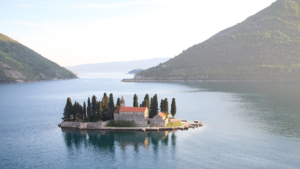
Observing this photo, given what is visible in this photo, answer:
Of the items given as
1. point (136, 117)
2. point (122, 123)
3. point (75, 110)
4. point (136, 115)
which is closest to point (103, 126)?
point (122, 123)

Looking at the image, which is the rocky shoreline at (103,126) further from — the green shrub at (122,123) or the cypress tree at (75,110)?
the cypress tree at (75,110)

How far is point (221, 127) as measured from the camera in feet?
247

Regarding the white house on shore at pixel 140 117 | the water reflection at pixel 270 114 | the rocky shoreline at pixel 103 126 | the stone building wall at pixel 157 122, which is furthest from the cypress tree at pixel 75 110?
the water reflection at pixel 270 114

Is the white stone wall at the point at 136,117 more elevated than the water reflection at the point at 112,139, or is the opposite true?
the white stone wall at the point at 136,117

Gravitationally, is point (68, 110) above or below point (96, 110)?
above

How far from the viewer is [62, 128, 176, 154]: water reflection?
60.5 metres

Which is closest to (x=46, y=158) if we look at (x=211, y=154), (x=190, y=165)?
(x=190, y=165)

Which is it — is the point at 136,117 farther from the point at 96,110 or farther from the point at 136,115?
the point at 96,110

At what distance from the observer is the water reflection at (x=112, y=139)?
198ft

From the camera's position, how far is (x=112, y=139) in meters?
64.6

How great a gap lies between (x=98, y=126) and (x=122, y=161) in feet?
71.9

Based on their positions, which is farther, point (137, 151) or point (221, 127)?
point (221, 127)

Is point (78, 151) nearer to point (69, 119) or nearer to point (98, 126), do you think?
point (98, 126)

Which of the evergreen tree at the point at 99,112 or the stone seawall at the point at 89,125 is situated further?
the evergreen tree at the point at 99,112
